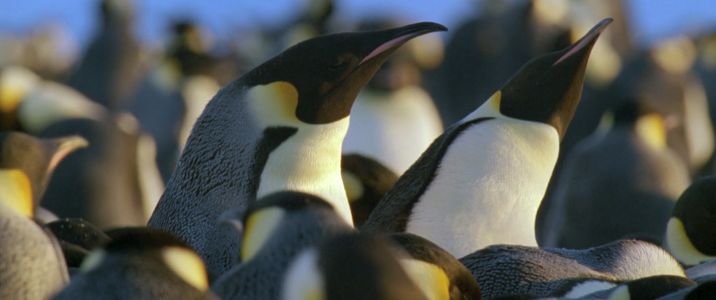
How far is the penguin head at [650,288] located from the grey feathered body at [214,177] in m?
1.08

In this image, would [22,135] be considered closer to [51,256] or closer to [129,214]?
[51,256]

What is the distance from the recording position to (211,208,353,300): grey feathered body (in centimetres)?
204

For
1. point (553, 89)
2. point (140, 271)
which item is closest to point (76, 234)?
point (140, 271)

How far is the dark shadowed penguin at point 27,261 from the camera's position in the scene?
2.32 meters

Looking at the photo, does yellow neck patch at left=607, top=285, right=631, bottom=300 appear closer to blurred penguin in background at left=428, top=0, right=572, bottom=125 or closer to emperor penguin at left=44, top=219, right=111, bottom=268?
emperor penguin at left=44, top=219, right=111, bottom=268

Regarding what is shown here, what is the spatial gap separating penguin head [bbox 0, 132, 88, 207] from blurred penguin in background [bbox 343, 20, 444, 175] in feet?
8.54

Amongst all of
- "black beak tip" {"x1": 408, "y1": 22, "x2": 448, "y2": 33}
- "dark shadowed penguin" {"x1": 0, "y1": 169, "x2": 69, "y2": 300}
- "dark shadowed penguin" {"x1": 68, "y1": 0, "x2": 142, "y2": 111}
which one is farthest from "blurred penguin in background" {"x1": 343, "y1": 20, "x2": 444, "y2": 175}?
"dark shadowed penguin" {"x1": 68, "y1": 0, "x2": 142, "y2": 111}

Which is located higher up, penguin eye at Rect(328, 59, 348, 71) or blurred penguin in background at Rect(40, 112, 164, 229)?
penguin eye at Rect(328, 59, 348, 71)

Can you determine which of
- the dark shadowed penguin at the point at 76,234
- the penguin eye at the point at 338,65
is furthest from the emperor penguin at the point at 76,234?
the penguin eye at the point at 338,65

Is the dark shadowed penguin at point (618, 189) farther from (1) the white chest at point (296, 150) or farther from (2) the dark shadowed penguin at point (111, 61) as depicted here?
(2) the dark shadowed penguin at point (111, 61)

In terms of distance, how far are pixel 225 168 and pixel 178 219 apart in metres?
0.20

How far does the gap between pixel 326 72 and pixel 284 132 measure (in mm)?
210

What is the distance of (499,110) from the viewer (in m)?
4.24

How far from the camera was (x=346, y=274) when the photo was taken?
196 cm
